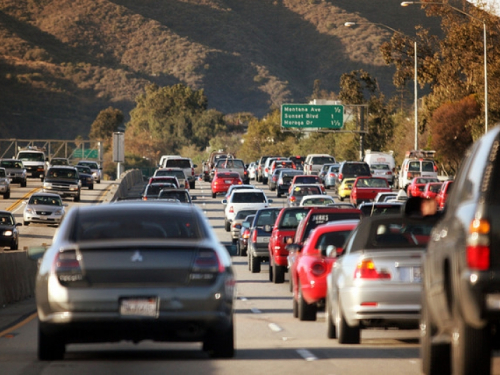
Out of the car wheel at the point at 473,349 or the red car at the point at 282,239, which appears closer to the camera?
the car wheel at the point at 473,349

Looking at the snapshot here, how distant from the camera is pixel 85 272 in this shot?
11.0 meters

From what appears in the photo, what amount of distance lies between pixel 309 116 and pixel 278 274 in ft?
222

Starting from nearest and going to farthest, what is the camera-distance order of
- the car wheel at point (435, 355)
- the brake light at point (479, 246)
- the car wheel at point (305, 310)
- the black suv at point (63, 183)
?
the brake light at point (479, 246), the car wheel at point (435, 355), the car wheel at point (305, 310), the black suv at point (63, 183)

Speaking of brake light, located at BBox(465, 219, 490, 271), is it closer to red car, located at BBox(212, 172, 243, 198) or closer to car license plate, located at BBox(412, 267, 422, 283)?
car license plate, located at BBox(412, 267, 422, 283)

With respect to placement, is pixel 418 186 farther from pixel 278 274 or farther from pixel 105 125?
pixel 105 125

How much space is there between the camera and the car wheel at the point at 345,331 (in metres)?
13.8

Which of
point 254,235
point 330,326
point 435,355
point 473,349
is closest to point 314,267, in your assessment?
point 330,326

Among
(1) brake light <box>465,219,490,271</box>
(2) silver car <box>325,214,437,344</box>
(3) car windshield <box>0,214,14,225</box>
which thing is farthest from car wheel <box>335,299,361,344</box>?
(3) car windshield <box>0,214,14,225</box>

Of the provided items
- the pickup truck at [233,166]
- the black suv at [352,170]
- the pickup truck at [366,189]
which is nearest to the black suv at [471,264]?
the pickup truck at [366,189]

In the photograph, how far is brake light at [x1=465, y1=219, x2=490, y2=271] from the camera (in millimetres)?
7516

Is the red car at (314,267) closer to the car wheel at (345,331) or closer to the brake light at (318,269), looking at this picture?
the brake light at (318,269)

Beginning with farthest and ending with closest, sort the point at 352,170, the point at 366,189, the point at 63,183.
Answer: the point at 63,183
the point at 352,170
the point at 366,189

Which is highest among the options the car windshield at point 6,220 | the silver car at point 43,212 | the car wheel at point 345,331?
the car wheel at point 345,331

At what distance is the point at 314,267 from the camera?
1659cm
